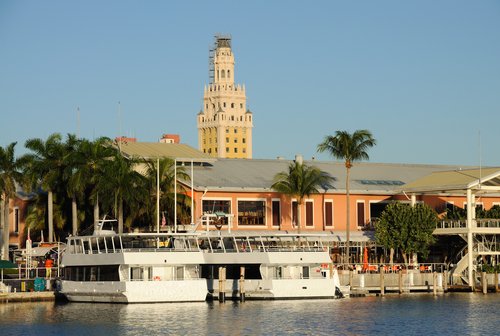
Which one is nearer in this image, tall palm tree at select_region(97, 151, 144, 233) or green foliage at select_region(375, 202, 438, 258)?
tall palm tree at select_region(97, 151, 144, 233)

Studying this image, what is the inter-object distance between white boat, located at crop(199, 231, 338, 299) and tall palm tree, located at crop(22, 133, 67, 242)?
24.1m

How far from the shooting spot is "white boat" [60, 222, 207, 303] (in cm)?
8638

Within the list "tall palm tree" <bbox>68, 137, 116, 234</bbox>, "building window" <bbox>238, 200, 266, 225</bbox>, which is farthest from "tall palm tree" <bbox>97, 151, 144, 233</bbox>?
"building window" <bbox>238, 200, 266, 225</bbox>

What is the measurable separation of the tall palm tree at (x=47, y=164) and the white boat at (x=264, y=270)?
2409 centimetres

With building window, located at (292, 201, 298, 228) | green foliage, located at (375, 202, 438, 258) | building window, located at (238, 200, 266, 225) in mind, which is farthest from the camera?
building window, located at (292, 201, 298, 228)

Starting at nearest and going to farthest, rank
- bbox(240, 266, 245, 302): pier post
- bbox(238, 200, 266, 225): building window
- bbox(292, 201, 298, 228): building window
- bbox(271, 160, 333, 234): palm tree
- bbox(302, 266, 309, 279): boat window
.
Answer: bbox(240, 266, 245, 302): pier post < bbox(302, 266, 309, 279): boat window < bbox(271, 160, 333, 234): palm tree < bbox(238, 200, 266, 225): building window < bbox(292, 201, 298, 228): building window

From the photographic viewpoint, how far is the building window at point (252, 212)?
111 metres

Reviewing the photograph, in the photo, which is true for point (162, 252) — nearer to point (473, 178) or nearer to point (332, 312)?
point (332, 312)

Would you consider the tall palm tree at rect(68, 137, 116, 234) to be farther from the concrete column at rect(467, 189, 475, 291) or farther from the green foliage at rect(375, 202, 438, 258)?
the concrete column at rect(467, 189, 475, 291)

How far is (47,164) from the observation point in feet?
366

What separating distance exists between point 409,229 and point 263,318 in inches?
1279

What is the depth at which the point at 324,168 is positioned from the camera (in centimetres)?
12400

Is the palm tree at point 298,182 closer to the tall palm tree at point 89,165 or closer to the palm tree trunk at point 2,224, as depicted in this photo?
the tall palm tree at point 89,165

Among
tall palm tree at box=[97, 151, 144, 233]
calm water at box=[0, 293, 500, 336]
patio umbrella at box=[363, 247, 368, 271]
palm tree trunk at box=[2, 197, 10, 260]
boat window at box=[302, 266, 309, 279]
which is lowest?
calm water at box=[0, 293, 500, 336]
